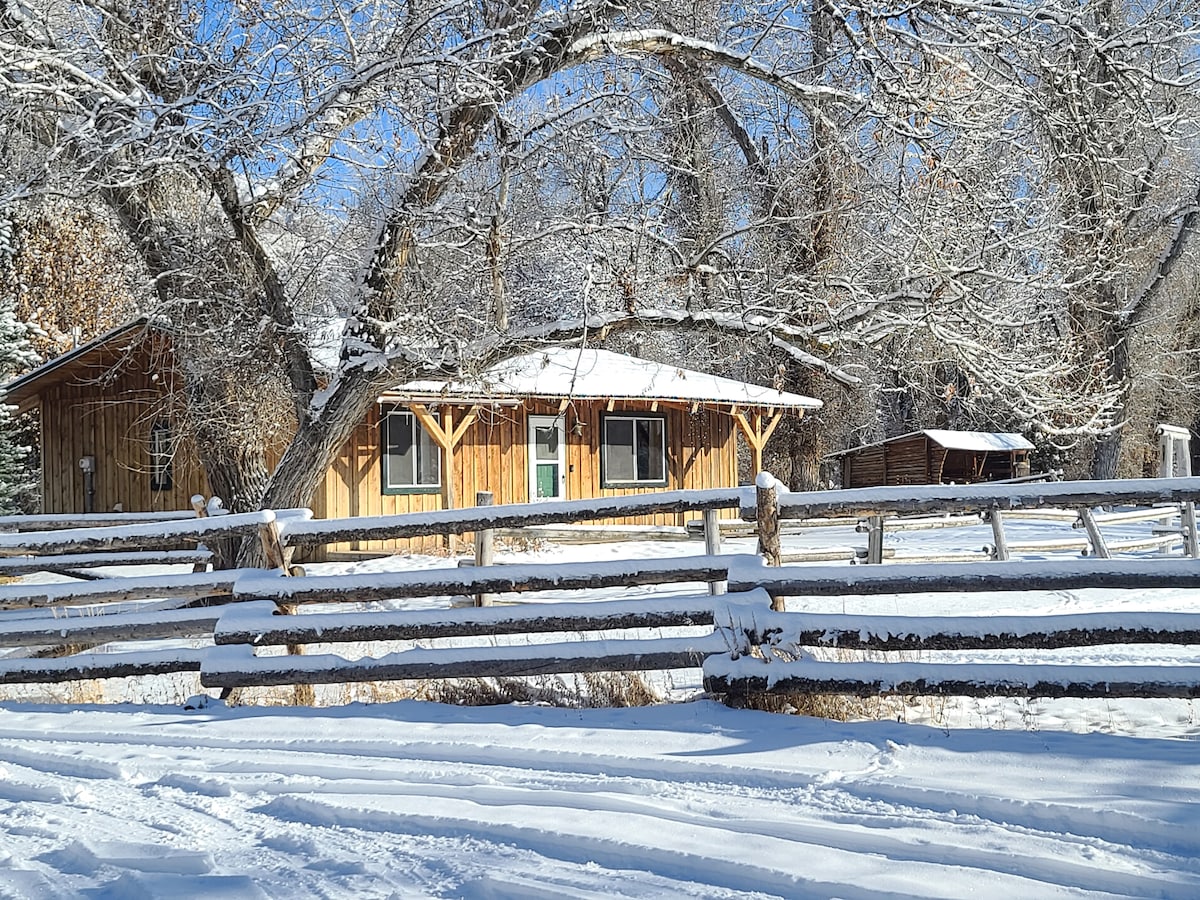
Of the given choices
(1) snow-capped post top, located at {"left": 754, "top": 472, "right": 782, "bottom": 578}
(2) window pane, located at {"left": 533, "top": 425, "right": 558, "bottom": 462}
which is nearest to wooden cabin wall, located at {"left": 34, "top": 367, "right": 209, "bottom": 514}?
(2) window pane, located at {"left": 533, "top": 425, "right": 558, "bottom": 462}

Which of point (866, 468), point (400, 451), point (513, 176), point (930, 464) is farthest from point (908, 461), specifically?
point (513, 176)

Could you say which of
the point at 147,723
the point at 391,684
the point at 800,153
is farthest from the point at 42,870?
the point at 800,153

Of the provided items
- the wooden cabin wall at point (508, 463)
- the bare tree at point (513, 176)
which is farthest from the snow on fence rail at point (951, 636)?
the wooden cabin wall at point (508, 463)

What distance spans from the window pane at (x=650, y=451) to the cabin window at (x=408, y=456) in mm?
4773

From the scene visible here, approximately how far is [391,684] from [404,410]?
11.6 m

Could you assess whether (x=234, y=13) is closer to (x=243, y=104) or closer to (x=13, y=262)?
(x=243, y=104)

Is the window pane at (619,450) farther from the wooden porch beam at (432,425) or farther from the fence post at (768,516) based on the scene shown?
the fence post at (768,516)

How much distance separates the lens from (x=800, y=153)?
9.90 meters

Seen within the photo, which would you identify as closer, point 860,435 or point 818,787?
point 818,787

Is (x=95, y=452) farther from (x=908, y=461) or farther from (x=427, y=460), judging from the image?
(x=908, y=461)

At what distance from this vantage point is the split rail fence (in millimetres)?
5180

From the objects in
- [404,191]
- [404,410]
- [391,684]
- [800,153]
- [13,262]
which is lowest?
[391,684]

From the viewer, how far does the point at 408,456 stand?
1862 cm

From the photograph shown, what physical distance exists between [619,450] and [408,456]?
4.82 metres
